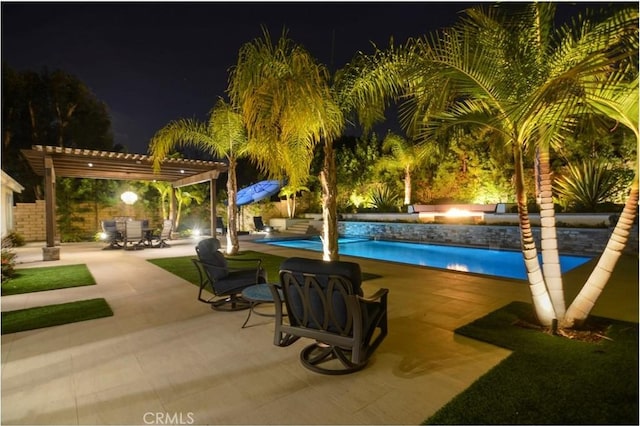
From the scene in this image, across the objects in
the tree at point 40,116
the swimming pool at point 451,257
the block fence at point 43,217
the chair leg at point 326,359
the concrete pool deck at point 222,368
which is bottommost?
the swimming pool at point 451,257

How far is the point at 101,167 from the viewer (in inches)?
526

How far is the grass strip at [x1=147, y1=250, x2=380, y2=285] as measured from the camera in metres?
7.72

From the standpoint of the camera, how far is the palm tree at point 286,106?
207 inches

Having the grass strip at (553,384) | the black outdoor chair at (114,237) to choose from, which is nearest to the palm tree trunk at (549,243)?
the grass strip at (553,384)

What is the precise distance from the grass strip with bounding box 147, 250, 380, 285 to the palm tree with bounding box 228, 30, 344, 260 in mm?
2038

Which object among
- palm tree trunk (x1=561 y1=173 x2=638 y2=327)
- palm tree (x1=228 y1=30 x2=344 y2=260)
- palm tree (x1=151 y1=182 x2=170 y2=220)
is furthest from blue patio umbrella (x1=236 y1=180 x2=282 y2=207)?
palm tree trunk (x1=561 y1=173 x2=638 y2=327)

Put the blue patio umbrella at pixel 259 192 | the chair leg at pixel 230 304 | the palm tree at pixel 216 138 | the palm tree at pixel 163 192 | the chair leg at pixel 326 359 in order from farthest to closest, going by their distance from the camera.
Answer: the blue patio umbrella at pixel 259 192 → the palm tree at pixel 163 192 → the palm tree at pixel 216 138 → the chair leg at pixel 230 304 → the chair leg at pixel 326 359

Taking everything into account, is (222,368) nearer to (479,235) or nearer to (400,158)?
(479,235)

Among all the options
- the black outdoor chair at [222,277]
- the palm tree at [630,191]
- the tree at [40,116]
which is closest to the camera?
the palm tree at [630,191]

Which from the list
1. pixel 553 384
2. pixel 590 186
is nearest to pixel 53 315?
pixel 553 384

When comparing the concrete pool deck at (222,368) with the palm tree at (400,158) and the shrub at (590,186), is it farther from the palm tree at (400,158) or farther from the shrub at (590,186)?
the palm tree at (400,158)

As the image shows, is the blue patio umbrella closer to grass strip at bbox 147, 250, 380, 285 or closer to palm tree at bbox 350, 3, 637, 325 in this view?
grass strip at bbox 147, 250, 380, 285

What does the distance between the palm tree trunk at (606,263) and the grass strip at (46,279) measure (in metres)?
8.68

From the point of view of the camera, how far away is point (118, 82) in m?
25.8
